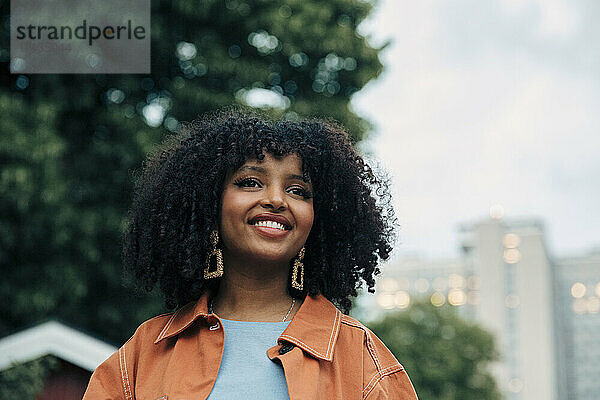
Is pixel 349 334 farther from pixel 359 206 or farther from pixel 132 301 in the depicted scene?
pixel 132 301

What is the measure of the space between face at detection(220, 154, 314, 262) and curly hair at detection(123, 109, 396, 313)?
0.14 ft

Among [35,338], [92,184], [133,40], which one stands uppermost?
[133,40]

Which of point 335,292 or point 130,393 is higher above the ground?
point 335,292

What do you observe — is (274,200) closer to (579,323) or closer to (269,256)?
(269,256)

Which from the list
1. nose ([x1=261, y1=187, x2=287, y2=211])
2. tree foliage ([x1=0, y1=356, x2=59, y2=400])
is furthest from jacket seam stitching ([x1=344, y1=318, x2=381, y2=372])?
tree foliage ([x1=0, y1=356, x2=59, y2=400])

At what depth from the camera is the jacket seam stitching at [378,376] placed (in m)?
2.65

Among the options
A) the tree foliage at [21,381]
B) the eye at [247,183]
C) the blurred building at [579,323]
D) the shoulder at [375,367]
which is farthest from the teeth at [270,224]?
the blurred building at [579,323]

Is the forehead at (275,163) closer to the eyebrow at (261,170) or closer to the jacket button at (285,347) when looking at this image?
the eyebrow at (261,170)

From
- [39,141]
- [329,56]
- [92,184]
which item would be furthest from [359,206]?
[329,56]

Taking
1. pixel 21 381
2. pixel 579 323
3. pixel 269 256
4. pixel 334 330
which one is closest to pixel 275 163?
pixel 269 256

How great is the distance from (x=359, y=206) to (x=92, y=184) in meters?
7.91

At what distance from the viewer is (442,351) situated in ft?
98.3

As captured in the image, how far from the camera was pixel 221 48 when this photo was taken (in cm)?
1108

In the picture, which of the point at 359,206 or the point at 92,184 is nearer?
the point at 359,206
